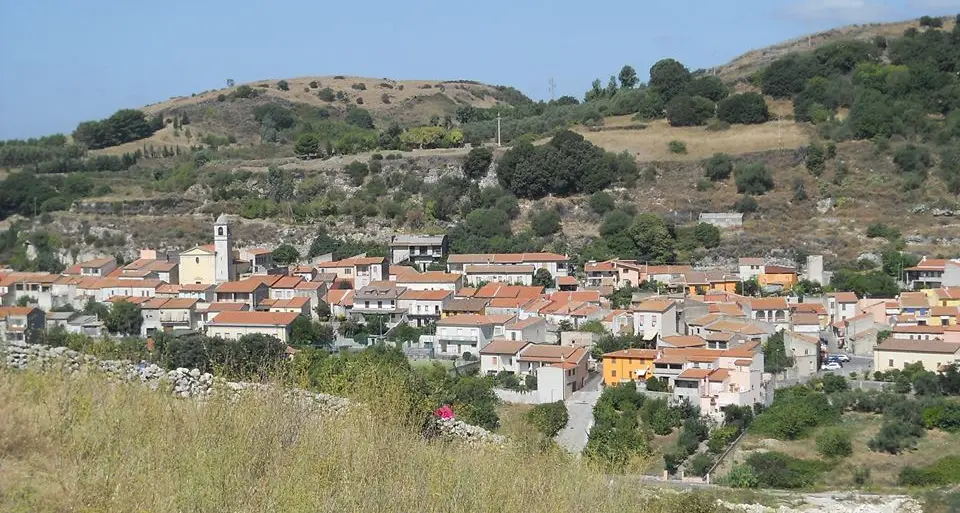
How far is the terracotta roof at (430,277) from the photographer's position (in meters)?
26.8

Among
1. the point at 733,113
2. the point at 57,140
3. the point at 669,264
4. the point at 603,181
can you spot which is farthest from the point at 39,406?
the point at 57,140

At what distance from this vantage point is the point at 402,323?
25.0 meters

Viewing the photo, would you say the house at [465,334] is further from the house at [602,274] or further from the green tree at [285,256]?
the green tree at [285,256]

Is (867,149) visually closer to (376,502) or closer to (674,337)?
(674,337)

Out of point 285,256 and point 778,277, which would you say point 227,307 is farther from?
point 778,277

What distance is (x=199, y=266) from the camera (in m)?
28.1

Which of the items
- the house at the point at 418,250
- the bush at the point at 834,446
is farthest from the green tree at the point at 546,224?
the bush at the point at 834,446

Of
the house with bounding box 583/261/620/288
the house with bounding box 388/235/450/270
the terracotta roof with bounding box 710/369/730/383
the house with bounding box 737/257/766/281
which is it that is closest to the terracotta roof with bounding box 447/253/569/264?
the house with bounding box 583/261/620/288

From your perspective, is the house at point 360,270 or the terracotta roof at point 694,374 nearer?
the terracotta roof at point 694,374

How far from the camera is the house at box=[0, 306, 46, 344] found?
2341cm

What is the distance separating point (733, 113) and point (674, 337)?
797 inches

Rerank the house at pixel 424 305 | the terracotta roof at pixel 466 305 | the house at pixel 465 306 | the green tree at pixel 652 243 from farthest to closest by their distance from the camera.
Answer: the green tree at pixel 652 243 → the house at pixel 424 305 → the terracotta roof at pixel 466 305 → the house at pixel 465 306

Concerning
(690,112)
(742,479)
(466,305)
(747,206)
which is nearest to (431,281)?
(466,305)

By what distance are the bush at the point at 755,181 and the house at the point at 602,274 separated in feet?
28.1
